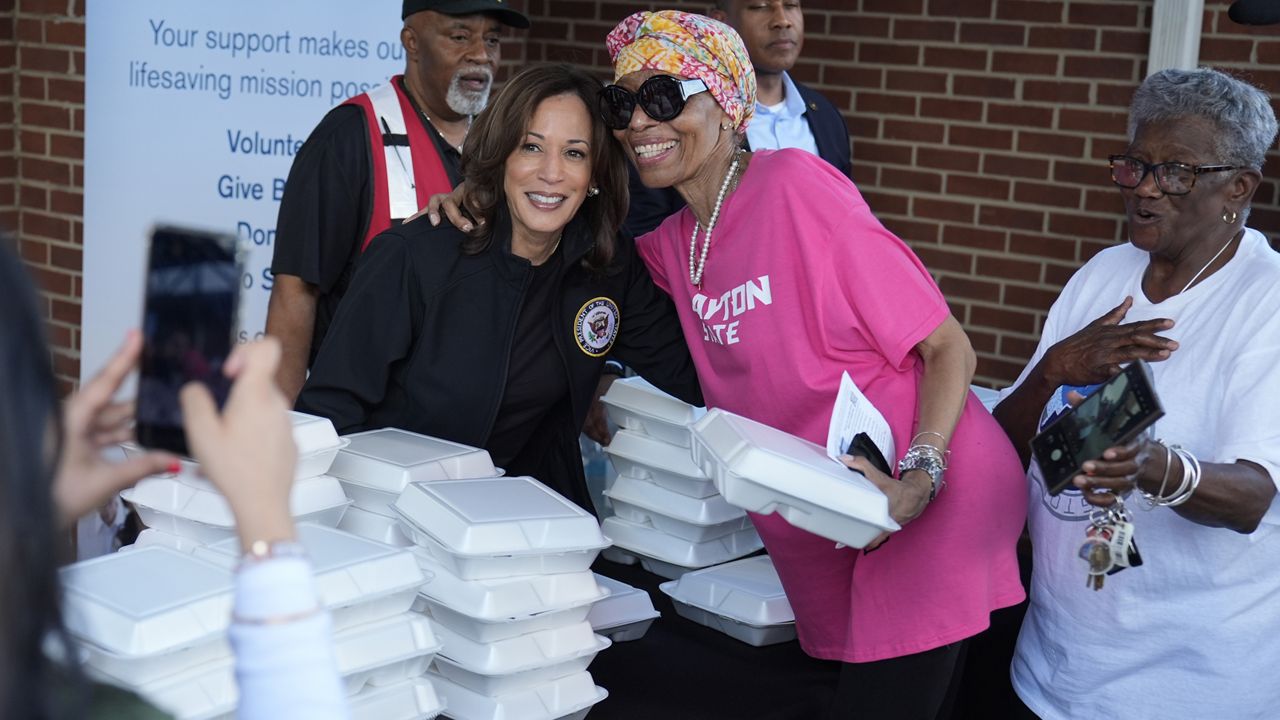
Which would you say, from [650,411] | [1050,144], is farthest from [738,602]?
[1050,144]

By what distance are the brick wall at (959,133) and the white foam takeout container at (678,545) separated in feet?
7.85

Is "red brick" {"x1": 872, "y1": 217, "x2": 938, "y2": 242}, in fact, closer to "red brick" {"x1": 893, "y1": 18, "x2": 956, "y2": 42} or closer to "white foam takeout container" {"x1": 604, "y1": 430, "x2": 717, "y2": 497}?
"red brick" {"x1": 893, "y1": 18, "x2": 956, "y2": 42}

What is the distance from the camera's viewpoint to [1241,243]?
2.20 metres

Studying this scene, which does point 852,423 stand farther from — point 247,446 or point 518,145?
point 247,446

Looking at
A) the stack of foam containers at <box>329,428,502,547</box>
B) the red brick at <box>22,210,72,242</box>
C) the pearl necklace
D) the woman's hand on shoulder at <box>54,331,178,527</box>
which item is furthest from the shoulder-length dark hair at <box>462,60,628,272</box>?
the red brick at <box>22,210,72,242</box>

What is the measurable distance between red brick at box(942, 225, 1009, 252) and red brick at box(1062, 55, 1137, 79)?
640mm

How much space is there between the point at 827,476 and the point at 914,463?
13.1 inches

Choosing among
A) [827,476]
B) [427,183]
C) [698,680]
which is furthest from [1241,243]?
[427,183]

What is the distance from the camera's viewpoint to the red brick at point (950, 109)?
473cm

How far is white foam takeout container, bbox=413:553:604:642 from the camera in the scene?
1898 mm

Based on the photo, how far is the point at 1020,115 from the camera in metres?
4.64

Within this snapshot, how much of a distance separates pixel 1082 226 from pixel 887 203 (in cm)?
76

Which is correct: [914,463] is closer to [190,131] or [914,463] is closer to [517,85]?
[517,85]

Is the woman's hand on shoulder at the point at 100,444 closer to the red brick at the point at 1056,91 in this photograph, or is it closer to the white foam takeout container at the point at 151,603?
the white foam takeout container at the point at 151,603
